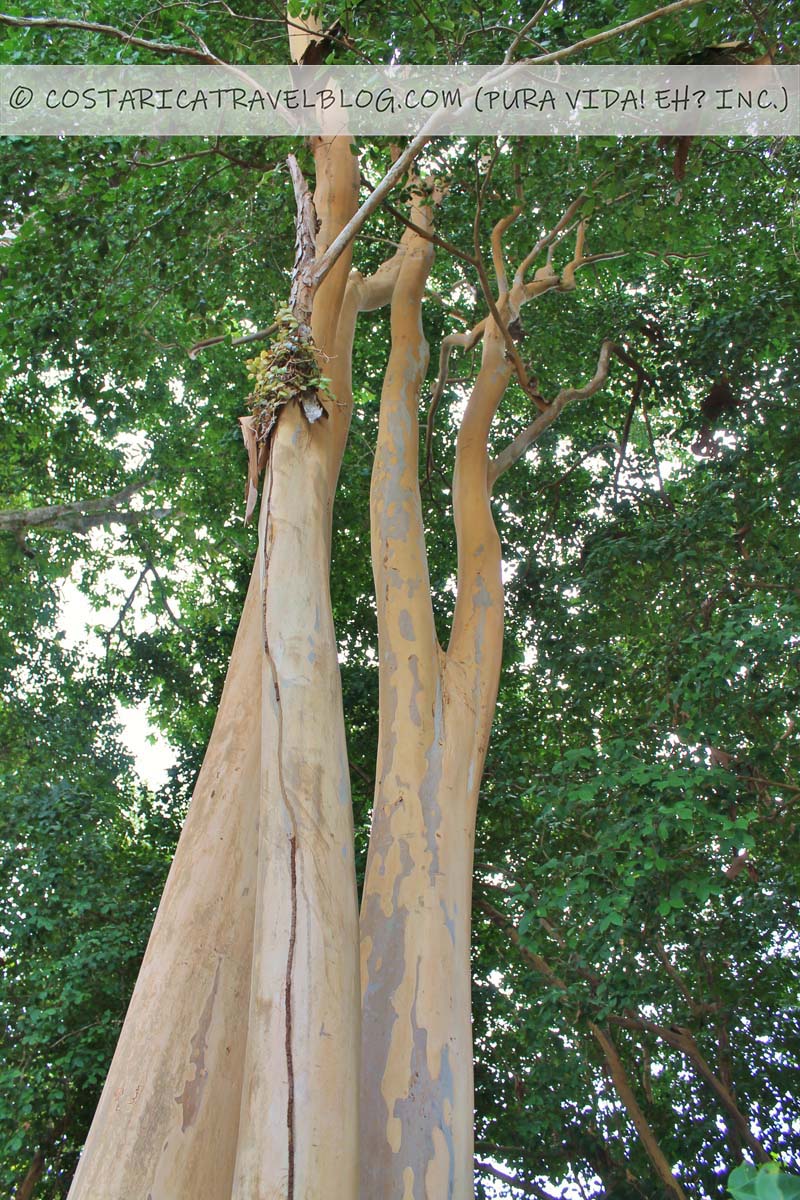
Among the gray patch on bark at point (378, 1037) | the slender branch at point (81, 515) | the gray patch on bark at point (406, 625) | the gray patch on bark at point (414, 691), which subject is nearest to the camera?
the gray patch on bark at point (378, 1037)

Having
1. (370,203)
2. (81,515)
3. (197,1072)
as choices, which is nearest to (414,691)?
(197,1072)

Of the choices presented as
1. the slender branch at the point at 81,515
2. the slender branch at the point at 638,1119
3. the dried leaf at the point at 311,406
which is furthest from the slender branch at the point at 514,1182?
the slender branch at the point at 81,515

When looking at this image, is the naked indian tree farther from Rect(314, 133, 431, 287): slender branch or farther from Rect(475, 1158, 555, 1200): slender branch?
Rect(475, 1158, 555, 1200): slender branch

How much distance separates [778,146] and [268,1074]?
6.93 meters

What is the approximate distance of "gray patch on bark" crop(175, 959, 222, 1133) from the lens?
2361 mm

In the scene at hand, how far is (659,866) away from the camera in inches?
161

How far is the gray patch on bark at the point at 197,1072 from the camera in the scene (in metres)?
2.36

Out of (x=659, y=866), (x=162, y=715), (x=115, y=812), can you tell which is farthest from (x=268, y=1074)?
(x=162, y=715)

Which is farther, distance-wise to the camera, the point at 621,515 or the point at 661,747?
the point at 621,515

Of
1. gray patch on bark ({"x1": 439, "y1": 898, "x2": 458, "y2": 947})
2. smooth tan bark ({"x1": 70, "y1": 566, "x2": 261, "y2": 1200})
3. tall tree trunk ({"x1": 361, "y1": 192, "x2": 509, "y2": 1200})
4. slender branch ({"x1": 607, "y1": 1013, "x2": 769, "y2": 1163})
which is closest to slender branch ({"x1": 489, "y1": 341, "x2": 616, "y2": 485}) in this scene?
tall tree trunk ({"x1": 361, "y1": 192, "x2": 509, "y2": 1200})

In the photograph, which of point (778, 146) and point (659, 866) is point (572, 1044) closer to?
point (659, 866)

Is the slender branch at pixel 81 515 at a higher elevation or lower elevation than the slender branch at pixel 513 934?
higher

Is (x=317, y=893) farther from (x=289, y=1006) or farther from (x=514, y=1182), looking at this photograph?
(x=514, y=1182)

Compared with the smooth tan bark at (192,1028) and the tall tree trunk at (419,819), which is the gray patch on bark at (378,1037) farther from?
the smooth tan bark at (192,1028)
